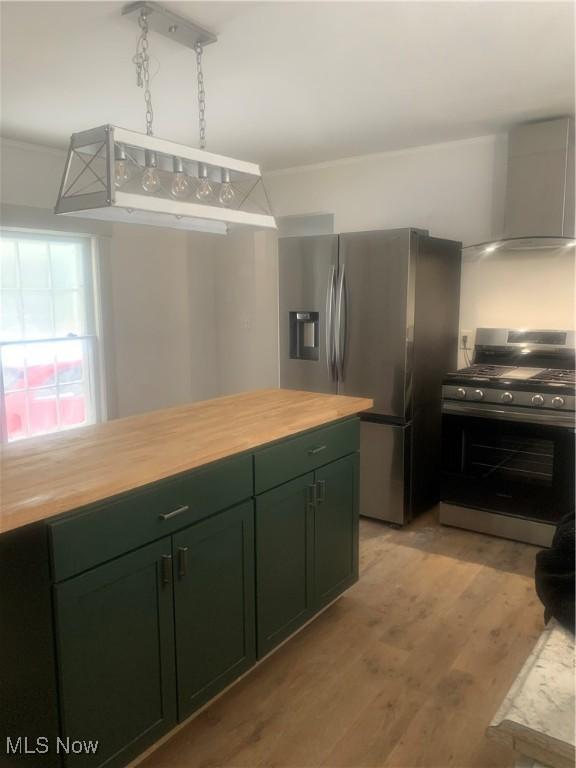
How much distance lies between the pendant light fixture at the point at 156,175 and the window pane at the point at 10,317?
6.38ft

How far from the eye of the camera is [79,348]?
428cm

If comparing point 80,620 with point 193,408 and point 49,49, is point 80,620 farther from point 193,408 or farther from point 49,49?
point 49,49

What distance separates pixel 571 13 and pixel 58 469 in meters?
2.34

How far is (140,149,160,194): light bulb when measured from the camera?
1929 mm

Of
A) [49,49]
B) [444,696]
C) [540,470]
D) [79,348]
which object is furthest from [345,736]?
[79,348]

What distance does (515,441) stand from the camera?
3297 millimetres

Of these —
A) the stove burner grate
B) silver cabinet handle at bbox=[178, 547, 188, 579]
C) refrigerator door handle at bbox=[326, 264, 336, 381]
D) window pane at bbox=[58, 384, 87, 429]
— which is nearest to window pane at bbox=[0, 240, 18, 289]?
window pane at bbox=[58, 384, 87, 429]

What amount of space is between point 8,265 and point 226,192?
2.22 meters

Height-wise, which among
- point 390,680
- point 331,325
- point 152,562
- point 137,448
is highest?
point 331,325

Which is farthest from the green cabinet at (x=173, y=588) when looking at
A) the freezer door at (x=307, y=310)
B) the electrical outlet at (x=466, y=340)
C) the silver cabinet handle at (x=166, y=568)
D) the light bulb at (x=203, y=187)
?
the electrical outlet at (x=466, y=340)

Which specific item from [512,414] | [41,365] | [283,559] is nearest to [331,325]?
[512,414]

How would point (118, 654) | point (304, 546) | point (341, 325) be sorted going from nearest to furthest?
point (118, 654) → point (304, 546) → point (341, 325)

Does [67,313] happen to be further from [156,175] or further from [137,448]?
[137,448]

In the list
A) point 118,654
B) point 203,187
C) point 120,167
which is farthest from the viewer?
point 203,187
